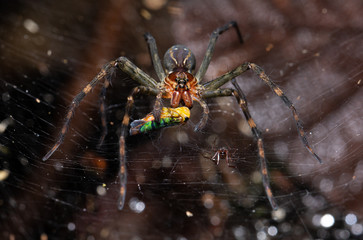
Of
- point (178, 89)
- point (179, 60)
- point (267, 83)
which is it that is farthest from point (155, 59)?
point (267, 83)

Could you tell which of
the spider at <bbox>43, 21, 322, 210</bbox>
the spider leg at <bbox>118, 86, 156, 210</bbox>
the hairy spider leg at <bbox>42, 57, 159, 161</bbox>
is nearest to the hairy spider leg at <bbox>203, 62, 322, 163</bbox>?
→ the spider at <bbox>43, 21, 322, 210</bbox>

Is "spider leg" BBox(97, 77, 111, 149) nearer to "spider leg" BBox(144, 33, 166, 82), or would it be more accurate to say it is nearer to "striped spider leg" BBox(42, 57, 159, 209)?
"striped spider leg" BBox(42, 57, 159, 209)

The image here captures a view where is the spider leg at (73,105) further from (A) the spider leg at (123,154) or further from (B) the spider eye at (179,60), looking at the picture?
(B) the spider eye at (179,60)

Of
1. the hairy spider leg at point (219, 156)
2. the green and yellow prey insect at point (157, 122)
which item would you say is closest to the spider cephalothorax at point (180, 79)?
the green and yellow prey insect at point (157, 122)

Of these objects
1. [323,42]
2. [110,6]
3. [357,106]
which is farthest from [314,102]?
[110,6]

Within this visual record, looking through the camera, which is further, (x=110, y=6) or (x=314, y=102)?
(x=110, y=6)

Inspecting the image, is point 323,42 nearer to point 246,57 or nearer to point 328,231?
point 246,57

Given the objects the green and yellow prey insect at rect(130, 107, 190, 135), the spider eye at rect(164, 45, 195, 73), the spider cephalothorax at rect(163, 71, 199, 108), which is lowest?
the green and yellow prey insect at rect(130, 107, 190, 135)
